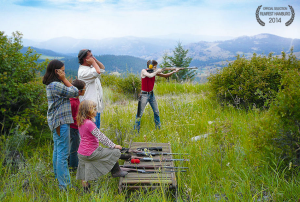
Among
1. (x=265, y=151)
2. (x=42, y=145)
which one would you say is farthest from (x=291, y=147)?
(x=42, y=145)

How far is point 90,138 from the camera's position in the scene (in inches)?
122

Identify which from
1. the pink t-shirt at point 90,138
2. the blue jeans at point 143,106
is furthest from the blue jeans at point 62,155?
the blue jeans at point 143,106

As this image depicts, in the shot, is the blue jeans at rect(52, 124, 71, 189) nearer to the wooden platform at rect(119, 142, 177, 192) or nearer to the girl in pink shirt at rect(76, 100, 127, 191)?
the girl in pink shirt at rect(76, 100, 127, 191)

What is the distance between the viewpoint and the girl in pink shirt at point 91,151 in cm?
303

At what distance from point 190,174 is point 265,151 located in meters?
1.16

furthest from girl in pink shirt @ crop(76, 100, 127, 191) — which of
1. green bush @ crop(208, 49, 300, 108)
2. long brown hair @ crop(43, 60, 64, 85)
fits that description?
green bush @ crop(208, 49, 300, 108)

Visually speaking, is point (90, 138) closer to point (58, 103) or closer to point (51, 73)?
point (58, 103)

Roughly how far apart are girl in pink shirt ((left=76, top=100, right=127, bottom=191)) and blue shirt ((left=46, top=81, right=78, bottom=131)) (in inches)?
14.7

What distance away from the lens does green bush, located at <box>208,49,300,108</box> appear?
21.3 ft

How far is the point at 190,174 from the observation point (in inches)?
131

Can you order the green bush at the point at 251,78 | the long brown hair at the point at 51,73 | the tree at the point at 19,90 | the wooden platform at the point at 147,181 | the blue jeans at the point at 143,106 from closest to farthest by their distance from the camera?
1. the wooden platform at the point at 147,181
2. the long brown hair at the point at 51,73
3. the tree at the point at 19,90
4. the blue jeans at the point at 143,106
5. the green bush at the point at 251,78

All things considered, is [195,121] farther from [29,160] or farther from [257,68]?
[29,160]

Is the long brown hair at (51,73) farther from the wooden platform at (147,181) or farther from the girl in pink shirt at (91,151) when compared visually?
the wooden platform at (147,181)

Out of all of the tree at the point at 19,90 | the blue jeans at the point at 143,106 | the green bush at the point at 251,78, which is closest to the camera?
the tree at the point at 19,90
